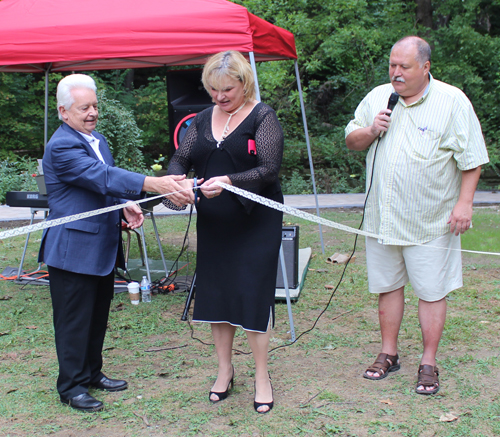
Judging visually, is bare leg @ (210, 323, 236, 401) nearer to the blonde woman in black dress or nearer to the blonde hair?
the blonde woman in black dress

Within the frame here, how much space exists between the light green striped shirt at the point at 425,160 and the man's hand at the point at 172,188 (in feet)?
3.66

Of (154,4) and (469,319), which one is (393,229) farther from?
(154,4)

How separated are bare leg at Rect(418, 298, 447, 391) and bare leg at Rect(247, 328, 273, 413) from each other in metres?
0.87

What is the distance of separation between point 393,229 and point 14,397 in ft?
7.64

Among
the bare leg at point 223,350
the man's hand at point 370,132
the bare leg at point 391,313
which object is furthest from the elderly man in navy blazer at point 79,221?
the bare leg at point 391,313

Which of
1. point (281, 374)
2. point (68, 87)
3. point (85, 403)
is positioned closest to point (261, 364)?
point (281, 374)

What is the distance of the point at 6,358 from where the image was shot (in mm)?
3531

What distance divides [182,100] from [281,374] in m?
3.59

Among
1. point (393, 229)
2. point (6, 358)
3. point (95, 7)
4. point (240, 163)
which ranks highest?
point (95, 7)

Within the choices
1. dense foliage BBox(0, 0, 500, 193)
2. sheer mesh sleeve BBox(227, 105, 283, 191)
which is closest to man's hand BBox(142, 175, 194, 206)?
sheer mesh sleeve BBox(227, 105, 283, 191)

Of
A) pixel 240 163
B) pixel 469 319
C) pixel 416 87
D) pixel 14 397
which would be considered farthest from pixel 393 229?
pixel 14 397

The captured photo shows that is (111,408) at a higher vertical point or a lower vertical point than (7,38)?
lower

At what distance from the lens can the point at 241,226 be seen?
2.64 metres

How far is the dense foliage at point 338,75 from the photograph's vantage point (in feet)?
43.1
